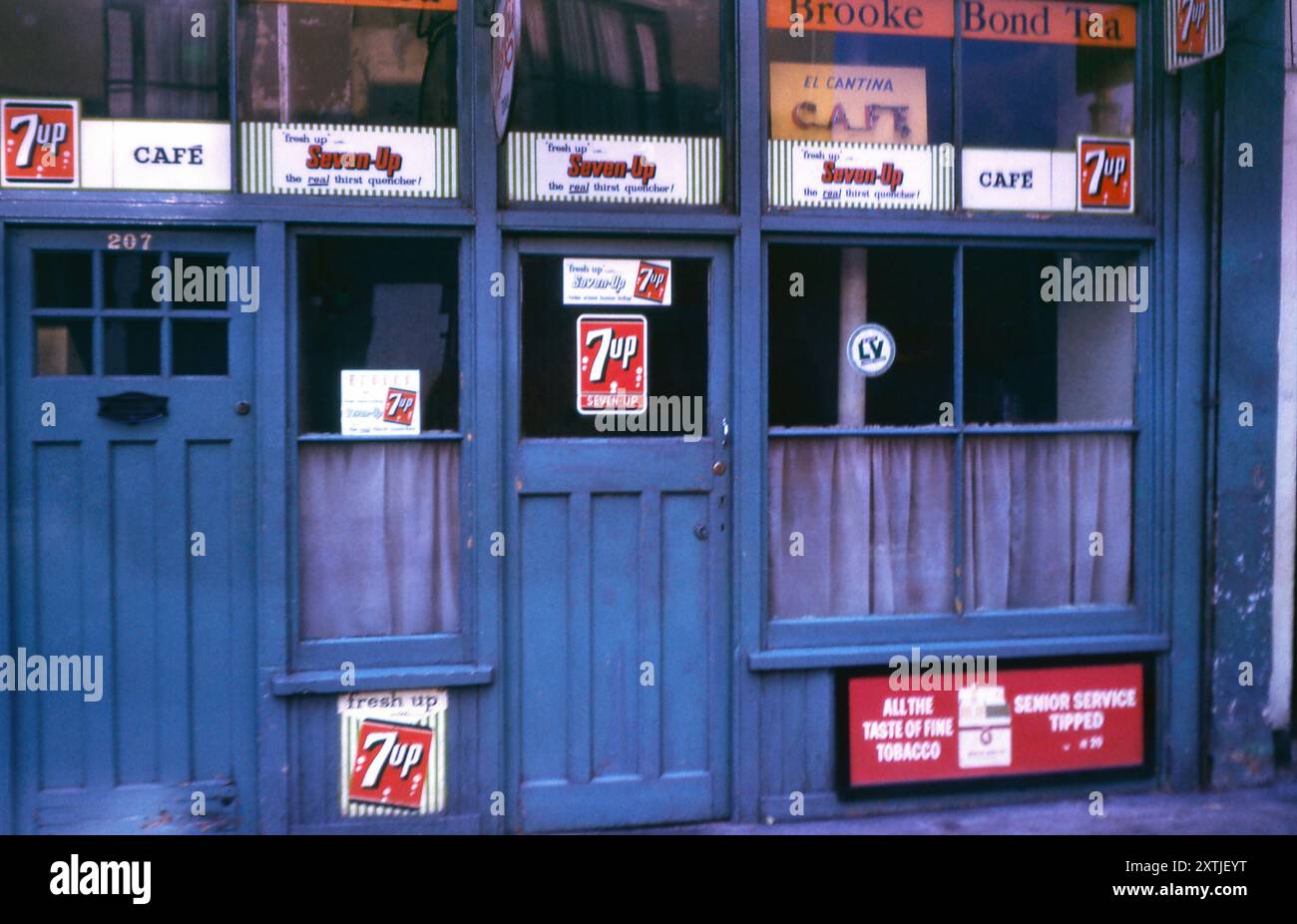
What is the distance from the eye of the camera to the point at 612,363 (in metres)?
5.13

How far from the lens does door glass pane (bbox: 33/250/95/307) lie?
15.6 ft

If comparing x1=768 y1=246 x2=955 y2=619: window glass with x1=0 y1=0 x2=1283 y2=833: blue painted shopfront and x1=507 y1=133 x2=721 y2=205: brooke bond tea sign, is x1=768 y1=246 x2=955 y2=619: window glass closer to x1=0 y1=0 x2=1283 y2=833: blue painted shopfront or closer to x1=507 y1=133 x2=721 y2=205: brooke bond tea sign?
x1=0 y1=0 x2=1283 y2=833: blue painted shopfront

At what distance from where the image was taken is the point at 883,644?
5344 mm

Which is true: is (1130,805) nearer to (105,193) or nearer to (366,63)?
(366,63)

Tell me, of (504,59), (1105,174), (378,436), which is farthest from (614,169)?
(1105,174)

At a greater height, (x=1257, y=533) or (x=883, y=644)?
(x=1257, y=533)

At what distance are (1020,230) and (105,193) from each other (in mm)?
4008

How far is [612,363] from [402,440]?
3.18ft

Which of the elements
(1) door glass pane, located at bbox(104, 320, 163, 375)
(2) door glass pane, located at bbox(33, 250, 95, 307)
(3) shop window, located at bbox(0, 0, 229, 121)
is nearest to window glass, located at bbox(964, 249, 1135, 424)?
(3) shop window, located at bbox(0, 0, 229, 121)

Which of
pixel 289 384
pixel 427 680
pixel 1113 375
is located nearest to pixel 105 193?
pixel 289 384

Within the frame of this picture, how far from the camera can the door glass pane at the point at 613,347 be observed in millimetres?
5094

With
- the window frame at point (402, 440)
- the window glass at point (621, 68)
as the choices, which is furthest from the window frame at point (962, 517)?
the window frame at point (402, 440)
